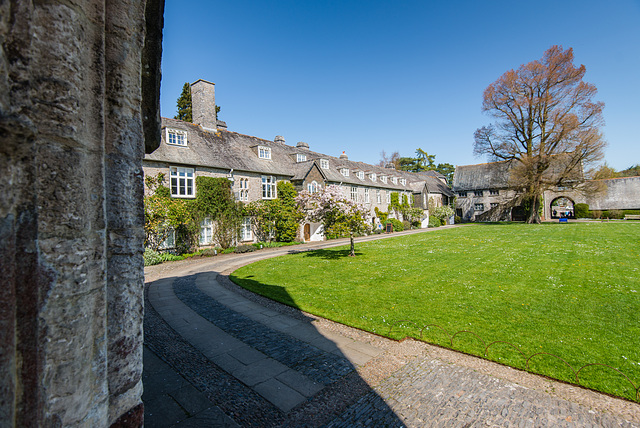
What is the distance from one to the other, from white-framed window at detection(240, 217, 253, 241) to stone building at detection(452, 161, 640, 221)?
111 ft

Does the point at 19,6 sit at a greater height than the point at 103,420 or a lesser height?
greater

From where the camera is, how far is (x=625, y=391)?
171 inches

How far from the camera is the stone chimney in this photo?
77.7ft

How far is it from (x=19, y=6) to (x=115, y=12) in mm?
728

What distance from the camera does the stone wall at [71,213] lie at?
1184 mm

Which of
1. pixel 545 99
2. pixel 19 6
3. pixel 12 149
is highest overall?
pixel 545 99

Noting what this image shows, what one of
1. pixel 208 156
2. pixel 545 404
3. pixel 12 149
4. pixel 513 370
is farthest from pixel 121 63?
→ pixel 208 156

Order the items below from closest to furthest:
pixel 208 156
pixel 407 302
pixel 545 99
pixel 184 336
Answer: pixel 184 336 → pixel 407 302 → pixel 208 156 → pixel 545 99

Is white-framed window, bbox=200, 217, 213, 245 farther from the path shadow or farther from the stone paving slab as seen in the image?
the stone paving slab

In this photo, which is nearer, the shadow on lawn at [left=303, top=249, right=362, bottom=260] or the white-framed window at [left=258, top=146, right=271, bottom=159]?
the shadow on lawn at [left=303, top=249, right=362, bottom=260]

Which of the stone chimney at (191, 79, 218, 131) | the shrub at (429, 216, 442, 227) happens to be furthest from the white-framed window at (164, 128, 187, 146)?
the shrub at (429, 216, 442, 227)

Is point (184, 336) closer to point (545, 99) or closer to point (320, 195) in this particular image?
point (320, 195)

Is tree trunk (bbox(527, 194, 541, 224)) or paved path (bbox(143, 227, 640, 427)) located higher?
tree trunk (bbox(527, 194, 541, 224))

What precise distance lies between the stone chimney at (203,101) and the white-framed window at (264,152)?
14.4 feet
